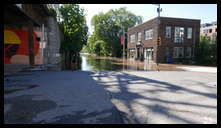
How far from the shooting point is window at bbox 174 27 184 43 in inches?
995

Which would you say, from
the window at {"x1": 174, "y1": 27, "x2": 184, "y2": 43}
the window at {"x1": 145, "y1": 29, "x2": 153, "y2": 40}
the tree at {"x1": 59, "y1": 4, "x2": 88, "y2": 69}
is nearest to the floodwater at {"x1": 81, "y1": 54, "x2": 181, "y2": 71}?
the tree at {"x1": 59, "y1": 4, "x2": 88, "y2": 69}

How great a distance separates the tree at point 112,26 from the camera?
4854 centimetres

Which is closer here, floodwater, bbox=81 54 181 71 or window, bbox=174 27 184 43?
floodwater, bbox=81 54 181 71

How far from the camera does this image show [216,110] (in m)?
4.10

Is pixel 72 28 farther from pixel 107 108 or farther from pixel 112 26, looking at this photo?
pixel 112 26

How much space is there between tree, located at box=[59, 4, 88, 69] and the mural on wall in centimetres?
762

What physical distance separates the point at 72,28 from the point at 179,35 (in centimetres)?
1812

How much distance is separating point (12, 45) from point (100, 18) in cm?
4048

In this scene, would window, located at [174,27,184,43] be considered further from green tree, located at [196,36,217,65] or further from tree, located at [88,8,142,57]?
tree, located at [88,8,142,57]

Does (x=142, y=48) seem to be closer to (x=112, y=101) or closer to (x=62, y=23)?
(x=62, y=23)

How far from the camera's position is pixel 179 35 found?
25.4 m
